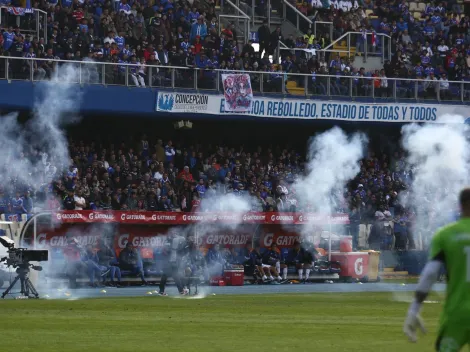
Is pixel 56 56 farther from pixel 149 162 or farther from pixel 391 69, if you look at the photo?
pixel 391 69

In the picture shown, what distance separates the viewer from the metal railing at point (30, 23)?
1492 inches

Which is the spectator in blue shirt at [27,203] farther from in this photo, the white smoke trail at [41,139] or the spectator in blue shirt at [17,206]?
the white smoke trail at [41,139]

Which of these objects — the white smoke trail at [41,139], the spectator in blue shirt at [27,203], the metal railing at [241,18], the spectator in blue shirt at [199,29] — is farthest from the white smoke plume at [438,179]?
the spectator in blue shirt at [27,203]

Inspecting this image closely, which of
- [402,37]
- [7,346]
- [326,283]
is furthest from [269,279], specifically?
[7,346]

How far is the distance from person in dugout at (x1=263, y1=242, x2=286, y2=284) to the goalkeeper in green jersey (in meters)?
27.7

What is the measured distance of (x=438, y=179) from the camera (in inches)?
1644

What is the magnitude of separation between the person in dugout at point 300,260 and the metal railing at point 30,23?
1075cm

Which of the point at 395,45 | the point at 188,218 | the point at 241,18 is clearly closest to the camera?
the point at 188,218

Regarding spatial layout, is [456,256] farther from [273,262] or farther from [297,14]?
[297,14]

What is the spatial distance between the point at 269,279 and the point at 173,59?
28.6 ft

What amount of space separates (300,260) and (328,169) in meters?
5.42

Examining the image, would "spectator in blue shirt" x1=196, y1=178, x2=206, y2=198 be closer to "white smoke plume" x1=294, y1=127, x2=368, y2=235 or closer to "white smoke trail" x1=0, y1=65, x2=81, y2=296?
"white smoke plume" x1=294, y1=127, x2=368, y2=235

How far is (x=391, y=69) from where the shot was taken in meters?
46.7

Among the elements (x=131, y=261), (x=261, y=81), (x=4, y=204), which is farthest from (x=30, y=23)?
(x=131, y=261)
